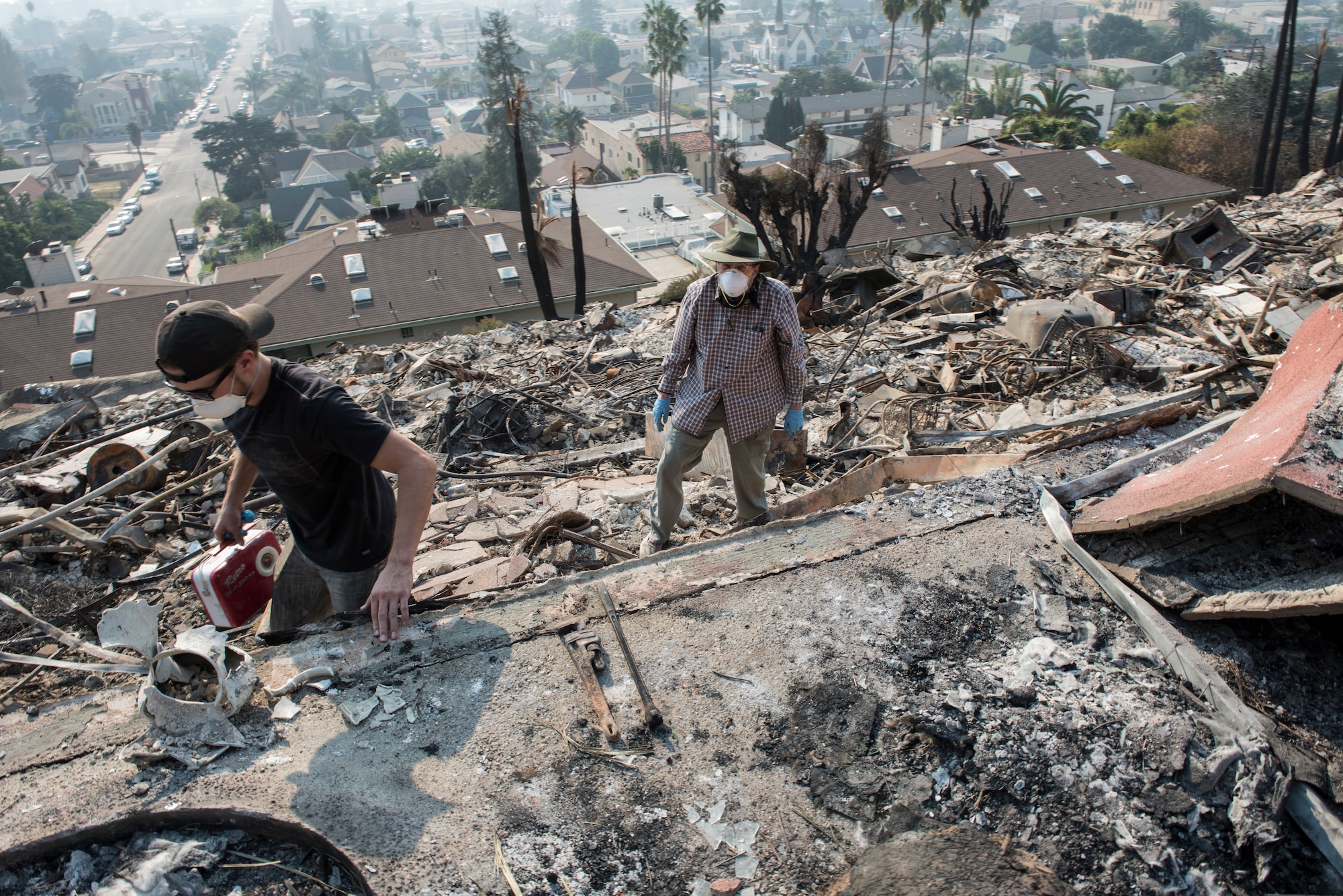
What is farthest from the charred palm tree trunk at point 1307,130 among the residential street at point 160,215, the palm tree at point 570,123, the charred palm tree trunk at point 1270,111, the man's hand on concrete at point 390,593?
the palm tree at point 570,123

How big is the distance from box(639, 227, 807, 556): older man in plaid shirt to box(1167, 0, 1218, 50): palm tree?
114313 millimetres

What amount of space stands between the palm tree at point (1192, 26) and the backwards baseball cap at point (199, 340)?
116 m

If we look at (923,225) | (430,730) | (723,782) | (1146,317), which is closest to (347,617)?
(430,730)

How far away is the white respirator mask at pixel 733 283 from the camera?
323cm

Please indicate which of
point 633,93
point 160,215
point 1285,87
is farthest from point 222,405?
point 633,93

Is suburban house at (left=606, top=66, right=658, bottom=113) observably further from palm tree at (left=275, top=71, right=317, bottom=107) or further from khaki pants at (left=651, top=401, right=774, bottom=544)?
khaki pants at (left=651, top=401, right=774, bottom=544)

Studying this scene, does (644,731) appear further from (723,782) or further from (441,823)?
(441,823)

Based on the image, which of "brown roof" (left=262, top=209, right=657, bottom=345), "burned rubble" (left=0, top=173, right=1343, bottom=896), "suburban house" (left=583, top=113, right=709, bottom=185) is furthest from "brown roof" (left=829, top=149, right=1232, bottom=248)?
"suburban house" (left=583, top=113, right=709, bottom=185)

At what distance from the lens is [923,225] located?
25.3m

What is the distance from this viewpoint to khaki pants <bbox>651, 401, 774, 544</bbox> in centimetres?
353

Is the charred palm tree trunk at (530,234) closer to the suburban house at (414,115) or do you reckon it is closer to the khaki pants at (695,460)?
the khaki pants at (695,460)

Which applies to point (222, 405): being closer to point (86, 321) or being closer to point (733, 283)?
point (733, 283)

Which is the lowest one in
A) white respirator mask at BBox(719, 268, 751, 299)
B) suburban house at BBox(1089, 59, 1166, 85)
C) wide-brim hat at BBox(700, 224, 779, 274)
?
white respirator mask at BBox(719, 268, 751, 299)

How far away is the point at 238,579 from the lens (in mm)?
2785
